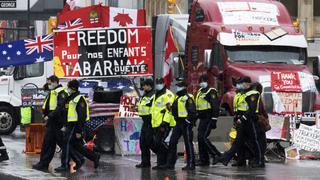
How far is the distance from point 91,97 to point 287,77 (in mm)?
→ 4583

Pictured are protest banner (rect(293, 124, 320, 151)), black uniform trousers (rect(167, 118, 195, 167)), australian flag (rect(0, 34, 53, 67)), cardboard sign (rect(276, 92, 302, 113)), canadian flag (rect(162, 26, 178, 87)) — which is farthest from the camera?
canadian flag (rect(162, 26, 178, 87))

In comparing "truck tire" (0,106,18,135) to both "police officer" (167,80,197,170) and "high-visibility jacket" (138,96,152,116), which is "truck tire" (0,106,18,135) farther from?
"police officer" (167,80,197,170)

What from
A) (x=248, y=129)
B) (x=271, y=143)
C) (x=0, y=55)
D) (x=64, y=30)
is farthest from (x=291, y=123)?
(x=0, y=55)

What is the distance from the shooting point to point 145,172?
1584 cm

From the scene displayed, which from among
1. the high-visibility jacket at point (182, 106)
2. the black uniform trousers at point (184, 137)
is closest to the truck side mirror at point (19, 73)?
the black uniform trousers at point (184, 137)

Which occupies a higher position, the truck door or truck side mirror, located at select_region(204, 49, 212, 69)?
truck side mirror, located at select_region(204, 49, 212, 69)

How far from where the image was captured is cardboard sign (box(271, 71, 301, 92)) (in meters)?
20.7

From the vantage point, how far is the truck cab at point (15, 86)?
86.0ft

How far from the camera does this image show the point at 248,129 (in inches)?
669

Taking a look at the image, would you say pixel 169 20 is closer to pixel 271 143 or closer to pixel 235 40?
pixel 235 40

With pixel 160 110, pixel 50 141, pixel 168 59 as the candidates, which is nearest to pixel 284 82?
pixel 160 110

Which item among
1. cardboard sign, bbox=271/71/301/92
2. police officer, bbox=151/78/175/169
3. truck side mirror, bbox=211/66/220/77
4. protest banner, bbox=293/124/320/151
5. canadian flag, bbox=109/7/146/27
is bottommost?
protest banner, bbox=293/124/320/151

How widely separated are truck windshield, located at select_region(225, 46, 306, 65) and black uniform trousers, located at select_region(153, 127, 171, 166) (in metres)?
6.24

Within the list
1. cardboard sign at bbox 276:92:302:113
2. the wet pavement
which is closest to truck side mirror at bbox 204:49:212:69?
cardboard sign at bbox 276:92:302:113
